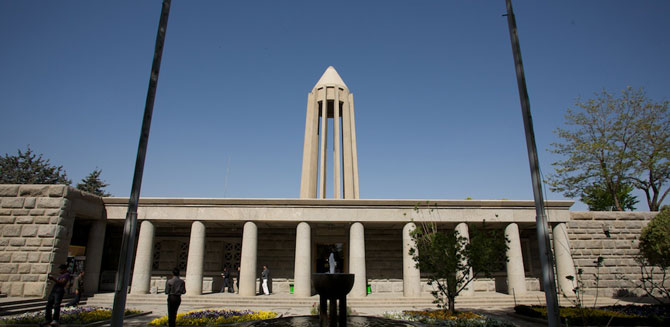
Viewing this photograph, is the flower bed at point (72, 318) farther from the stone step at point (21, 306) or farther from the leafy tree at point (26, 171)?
the leafy tree at point (26, 171)

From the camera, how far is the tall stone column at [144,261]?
17750 mm

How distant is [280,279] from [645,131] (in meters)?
26.7

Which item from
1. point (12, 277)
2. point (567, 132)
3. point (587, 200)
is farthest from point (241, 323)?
point (587, 200)

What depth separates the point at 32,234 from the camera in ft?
49.5

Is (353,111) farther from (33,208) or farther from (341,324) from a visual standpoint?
(341,324)

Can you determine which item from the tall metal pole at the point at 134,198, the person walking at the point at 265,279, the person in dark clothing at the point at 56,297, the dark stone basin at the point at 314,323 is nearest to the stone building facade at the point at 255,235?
the person walking at the point at 265,279

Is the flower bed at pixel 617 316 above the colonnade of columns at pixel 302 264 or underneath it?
underneath

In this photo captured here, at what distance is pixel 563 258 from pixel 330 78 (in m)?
18.4

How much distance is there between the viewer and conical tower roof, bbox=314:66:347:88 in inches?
1094

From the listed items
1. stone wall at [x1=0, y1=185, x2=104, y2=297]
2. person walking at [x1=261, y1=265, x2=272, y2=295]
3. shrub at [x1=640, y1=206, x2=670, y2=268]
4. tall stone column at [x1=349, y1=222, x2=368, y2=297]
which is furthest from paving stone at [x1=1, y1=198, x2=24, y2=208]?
shrub at [x1=640, y1=206, x2=670, y2=268]

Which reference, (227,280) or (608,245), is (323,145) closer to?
(227,280)

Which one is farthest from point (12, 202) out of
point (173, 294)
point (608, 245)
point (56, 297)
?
point (608, 245)

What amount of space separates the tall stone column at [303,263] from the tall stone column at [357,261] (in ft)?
6.61

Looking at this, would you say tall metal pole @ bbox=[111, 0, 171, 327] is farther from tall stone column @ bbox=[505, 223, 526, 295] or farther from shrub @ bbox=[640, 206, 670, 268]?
shrub @ bbox=[640, 206, 670, 268]
